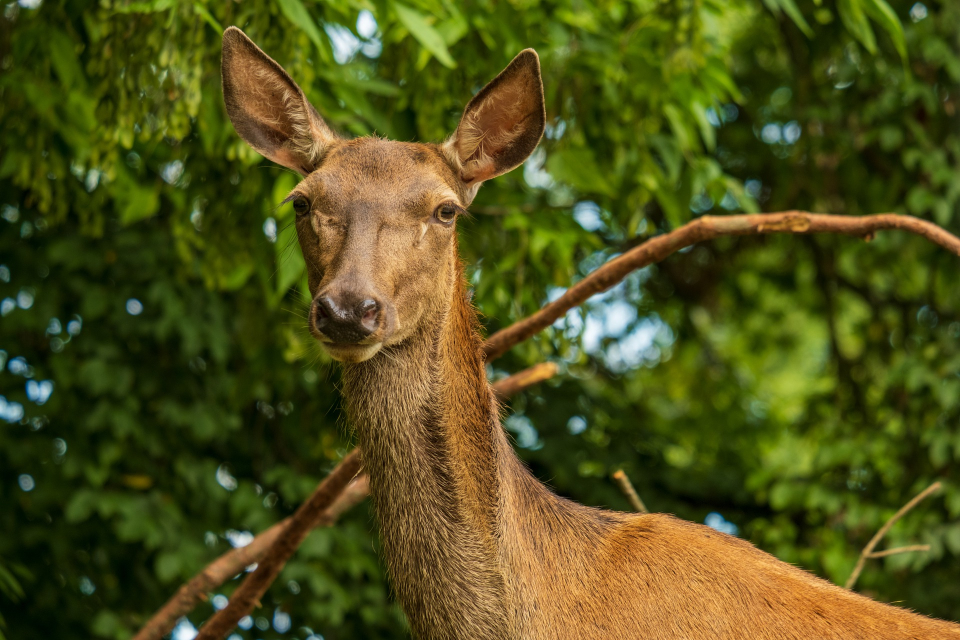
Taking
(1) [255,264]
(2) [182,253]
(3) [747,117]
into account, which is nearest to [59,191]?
(2) [182,253]

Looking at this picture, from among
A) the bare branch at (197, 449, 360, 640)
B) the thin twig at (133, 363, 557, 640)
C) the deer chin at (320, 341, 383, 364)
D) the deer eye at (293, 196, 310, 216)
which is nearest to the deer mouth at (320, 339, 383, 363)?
the deer chin at (320, 341, 383, 364)

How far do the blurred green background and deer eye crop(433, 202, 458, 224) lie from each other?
77cm

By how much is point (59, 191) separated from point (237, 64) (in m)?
1.73

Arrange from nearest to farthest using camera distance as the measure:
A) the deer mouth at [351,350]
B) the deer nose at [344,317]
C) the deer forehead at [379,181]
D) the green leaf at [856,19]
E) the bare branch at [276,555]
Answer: the deer nose at [344,317]
the deer mouth at [351,350]
the deer forehead at [379,181]
the bare branch at [276,555]
the green leaf at [856,19]

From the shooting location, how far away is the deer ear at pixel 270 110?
3855mm

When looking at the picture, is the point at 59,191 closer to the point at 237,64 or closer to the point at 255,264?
the point at 255,264

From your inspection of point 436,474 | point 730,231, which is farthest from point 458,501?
point 730,231

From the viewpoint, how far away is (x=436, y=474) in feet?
11.0

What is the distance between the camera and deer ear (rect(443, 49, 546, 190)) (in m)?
3.75

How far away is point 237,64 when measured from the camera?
12.7 feet

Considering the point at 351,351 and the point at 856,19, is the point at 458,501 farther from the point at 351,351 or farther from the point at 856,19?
the point at 856,19

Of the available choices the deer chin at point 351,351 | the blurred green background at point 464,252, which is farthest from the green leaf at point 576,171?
the deer chin at point 351,351

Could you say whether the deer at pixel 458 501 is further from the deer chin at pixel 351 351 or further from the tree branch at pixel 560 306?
the tree branch at pixel 560 306

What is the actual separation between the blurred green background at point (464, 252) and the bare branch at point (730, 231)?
968 mm
